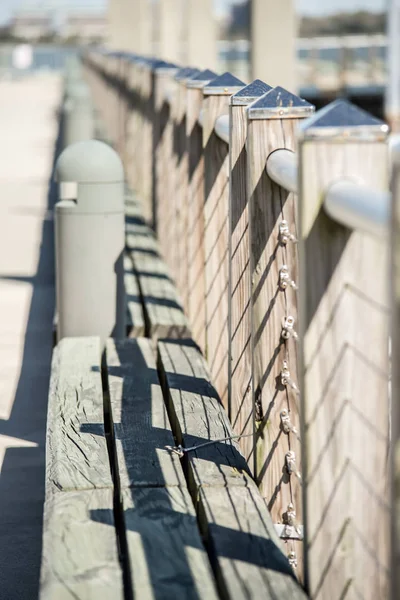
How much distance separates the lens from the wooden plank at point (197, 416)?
10.3 feet

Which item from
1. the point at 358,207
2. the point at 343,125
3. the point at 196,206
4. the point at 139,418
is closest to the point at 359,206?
the point at 358,207

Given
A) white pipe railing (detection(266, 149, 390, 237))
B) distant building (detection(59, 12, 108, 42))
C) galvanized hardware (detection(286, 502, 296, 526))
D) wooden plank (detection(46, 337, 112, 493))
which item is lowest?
galvanized hardware (detection(286, 502, 296, 526))

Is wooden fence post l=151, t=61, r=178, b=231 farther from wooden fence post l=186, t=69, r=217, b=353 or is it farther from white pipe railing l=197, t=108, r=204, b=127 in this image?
white pipe railing l=197, t=108, r=204, b=127

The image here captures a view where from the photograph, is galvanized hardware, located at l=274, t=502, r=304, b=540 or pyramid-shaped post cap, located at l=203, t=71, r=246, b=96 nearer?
galvanized hardware, located at l=274, t=502, r=304, b=540

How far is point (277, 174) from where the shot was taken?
2.89m

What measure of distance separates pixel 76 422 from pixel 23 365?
95.6 inches

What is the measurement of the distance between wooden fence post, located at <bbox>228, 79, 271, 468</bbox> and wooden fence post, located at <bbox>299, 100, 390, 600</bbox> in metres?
0.92

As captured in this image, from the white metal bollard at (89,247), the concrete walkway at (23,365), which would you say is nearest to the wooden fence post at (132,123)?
the concrete walkway at (23,365)

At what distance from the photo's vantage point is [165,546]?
2.67 m

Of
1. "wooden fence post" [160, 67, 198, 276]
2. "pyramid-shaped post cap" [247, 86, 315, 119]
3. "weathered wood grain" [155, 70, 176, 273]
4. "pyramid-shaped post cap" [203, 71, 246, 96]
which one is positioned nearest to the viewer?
"pyramid-shaped post cap" [247, 86, 315, 119]

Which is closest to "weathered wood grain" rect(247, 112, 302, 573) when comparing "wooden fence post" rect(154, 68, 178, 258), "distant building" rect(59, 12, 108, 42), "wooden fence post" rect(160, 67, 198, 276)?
"wooden fence post" rect(160, 67, 198, 276)

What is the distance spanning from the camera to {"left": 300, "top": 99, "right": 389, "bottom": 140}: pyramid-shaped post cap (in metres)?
2.22

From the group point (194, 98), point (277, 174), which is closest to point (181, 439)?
point (277, 174)

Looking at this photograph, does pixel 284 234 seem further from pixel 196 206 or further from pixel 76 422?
pixel 196 206
